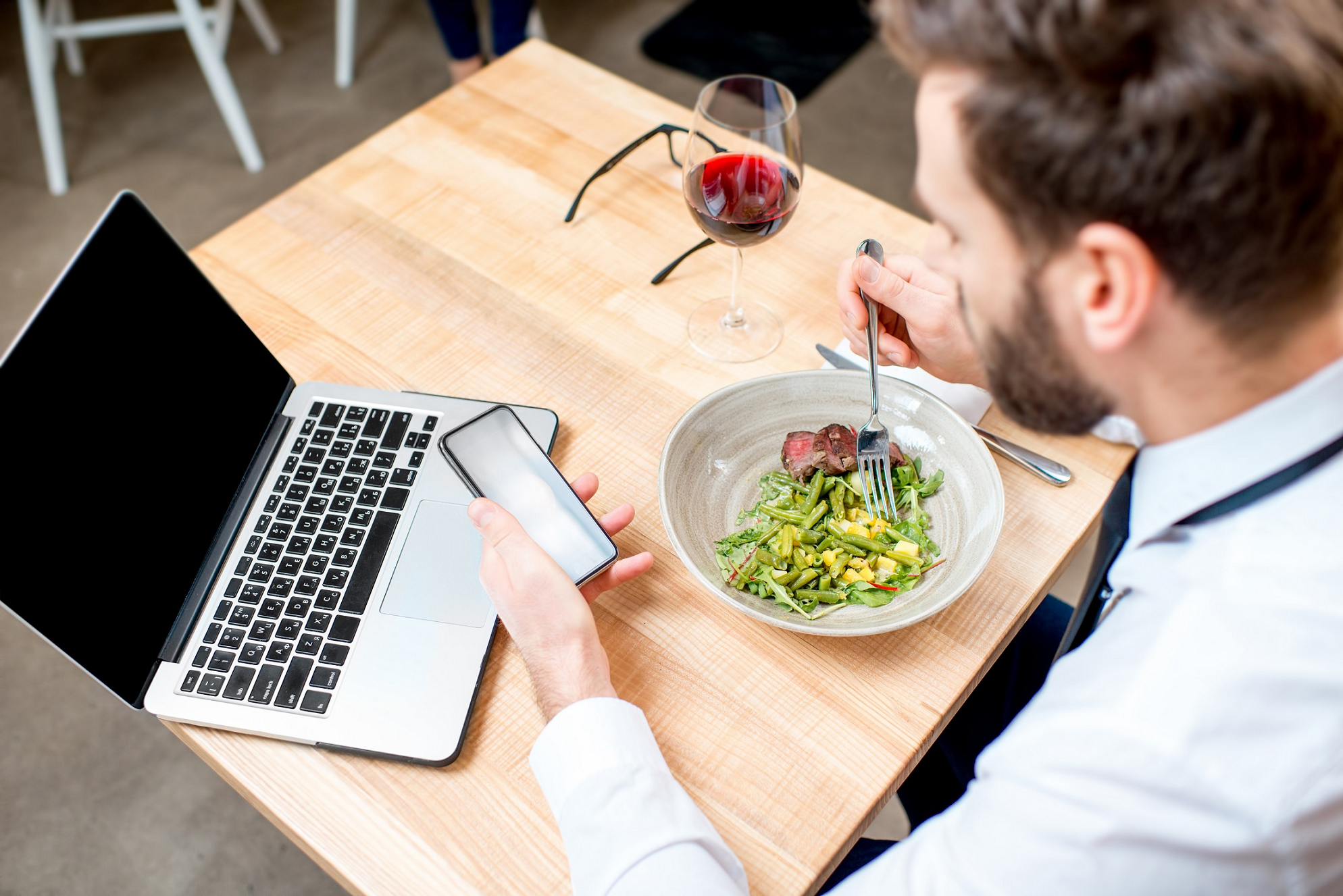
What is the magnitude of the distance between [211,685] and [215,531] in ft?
0.48

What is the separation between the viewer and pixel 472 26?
2.54 metres

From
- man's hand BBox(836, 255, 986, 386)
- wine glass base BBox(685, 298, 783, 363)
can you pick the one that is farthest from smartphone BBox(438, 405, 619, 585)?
man's hand BBox(836, 255, 986, 386)

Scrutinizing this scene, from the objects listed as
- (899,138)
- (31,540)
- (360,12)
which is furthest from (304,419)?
(360,12)

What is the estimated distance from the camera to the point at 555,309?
41.5 inches

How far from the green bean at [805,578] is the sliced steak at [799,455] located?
0.10 meters

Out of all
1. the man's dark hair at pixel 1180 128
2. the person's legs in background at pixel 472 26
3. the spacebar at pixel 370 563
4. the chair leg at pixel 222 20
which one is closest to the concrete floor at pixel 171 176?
the chair leg at pixel 222 20

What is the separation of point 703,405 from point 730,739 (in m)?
0.31

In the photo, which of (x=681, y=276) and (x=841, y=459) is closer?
(x=841, y=459)

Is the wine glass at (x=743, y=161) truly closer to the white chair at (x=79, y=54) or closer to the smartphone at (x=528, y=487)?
the smartphone at (x=528, y=487)

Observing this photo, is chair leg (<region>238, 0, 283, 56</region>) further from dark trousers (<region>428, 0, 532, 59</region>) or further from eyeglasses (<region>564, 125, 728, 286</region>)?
eyeglasses (<region>564, 125, 728, 286</region>)

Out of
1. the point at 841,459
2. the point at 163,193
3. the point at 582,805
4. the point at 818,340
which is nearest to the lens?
the point at 582,805

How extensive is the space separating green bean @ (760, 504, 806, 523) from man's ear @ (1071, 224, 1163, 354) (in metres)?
0.31

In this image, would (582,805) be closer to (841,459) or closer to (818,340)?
(841,459)

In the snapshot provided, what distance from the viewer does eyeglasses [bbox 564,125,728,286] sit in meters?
1.09
